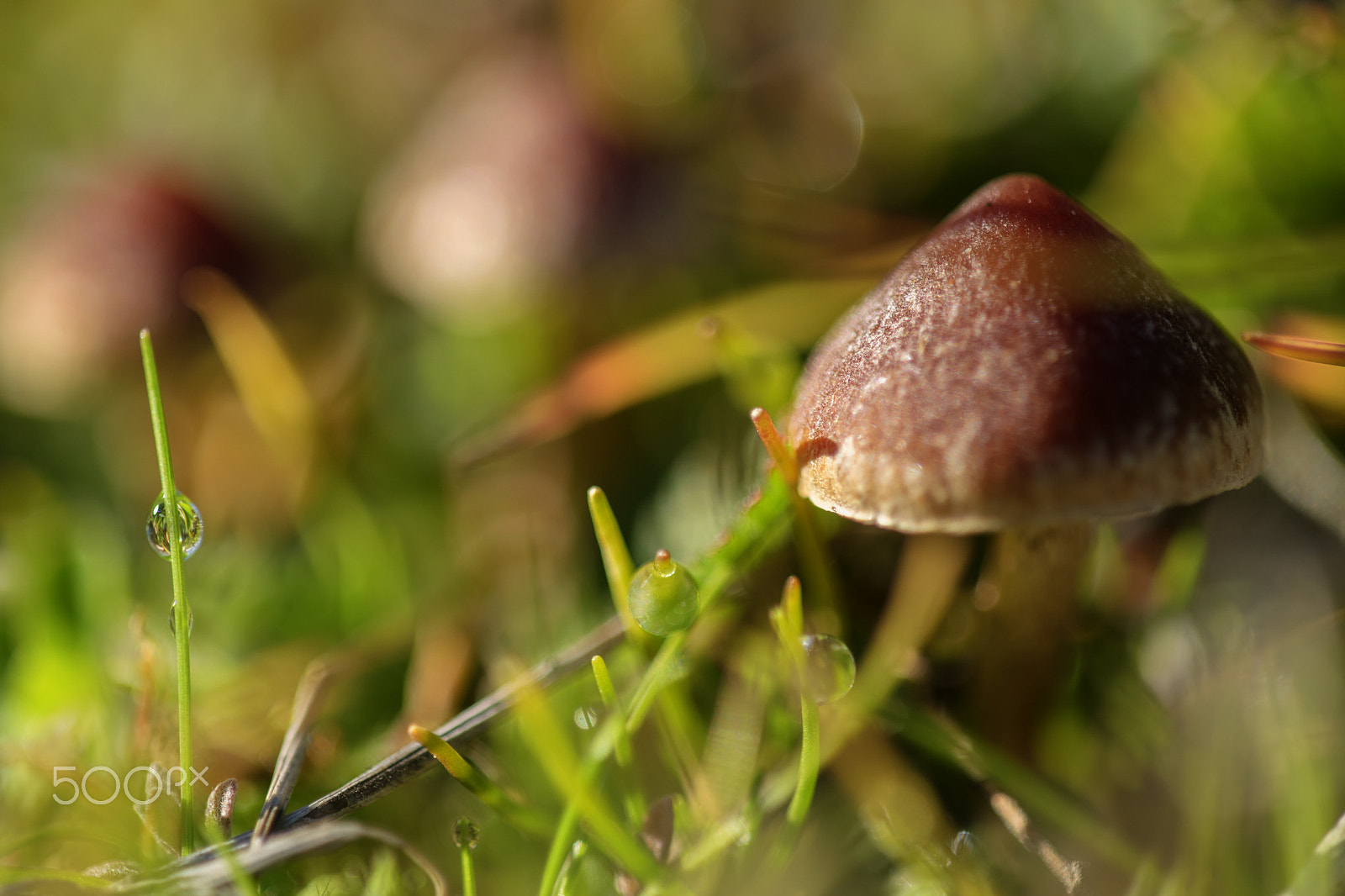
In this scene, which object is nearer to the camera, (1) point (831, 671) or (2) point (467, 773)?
(2) point (467, 773)

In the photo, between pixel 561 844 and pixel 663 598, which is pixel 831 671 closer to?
pixel 663 598

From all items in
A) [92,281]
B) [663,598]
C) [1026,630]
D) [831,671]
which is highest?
[92,281]

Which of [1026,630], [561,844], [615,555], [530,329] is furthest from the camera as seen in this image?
[530,329]

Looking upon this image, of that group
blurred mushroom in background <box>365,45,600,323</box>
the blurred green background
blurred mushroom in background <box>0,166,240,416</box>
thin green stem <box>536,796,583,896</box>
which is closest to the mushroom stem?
the blurred green background

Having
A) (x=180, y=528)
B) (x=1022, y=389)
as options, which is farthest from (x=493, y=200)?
(x=1022, y=389)

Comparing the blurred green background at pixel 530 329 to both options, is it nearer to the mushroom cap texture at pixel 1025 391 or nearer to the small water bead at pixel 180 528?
the small water bead at pixel 180 528

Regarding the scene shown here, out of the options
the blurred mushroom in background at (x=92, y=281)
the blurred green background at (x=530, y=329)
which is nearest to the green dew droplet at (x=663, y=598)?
the blurred green background at (x=530, y=329)

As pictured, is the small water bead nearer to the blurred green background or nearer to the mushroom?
the blurred green background

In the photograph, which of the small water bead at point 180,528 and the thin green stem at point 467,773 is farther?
the small water bead at point 180,528
